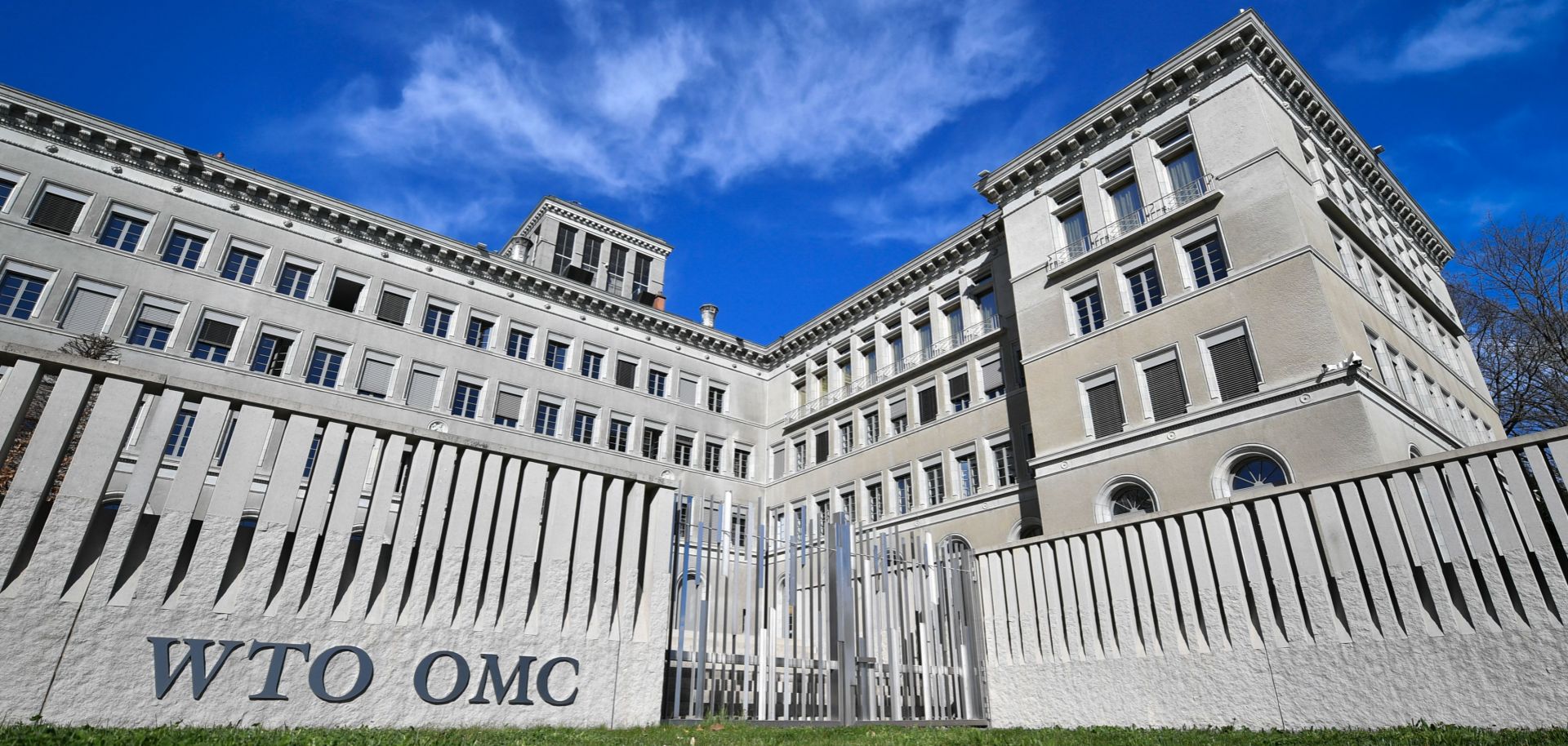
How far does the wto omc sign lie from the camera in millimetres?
6164

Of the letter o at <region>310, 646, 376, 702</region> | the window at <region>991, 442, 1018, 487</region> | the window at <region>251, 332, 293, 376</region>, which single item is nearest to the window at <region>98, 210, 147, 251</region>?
the window at <region>251, 332, 293, 376</region>

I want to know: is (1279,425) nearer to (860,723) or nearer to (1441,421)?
(1441,421)

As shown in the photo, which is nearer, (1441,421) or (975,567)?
(975,567)

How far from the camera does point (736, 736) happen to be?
7.68 meters

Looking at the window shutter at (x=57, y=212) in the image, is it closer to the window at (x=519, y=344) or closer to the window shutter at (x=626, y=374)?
the window at (x=519, y=344)

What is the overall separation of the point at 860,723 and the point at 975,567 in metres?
3.86

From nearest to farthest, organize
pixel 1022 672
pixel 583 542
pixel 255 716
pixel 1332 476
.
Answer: pixel 255 716 < pixel 583 542 < pixel 1332 476 < pixel 1022 672

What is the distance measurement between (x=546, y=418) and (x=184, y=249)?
13.1 metres

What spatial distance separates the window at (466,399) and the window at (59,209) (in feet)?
39.8

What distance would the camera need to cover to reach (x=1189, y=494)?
19.2 metres

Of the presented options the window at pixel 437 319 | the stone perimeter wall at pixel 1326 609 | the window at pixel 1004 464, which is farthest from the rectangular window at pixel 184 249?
the stone perimeter wall at pixel 1326 609

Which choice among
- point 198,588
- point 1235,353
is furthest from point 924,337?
point 198,588

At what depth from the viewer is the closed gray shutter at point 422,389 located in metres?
28.3

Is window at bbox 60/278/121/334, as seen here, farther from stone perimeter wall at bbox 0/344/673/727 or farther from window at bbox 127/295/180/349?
stone perimeter wall at bbox 0/344/673/727
